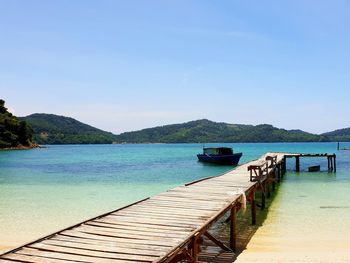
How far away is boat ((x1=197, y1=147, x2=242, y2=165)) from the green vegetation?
81379mm

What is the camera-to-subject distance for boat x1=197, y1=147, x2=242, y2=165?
54.9m

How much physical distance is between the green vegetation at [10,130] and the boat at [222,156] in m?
81.4

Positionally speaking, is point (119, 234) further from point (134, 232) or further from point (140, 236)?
point (140, 236)

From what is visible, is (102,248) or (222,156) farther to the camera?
(222,156)

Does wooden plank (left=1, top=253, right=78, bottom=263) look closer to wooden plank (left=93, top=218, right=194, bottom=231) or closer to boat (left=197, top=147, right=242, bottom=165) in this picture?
wooden plank (left=93, top=218, right=194, bottom=231)

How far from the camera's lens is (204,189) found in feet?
53.3

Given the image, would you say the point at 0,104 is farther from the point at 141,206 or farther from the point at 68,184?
the point at 141,206

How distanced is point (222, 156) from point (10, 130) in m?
88.1

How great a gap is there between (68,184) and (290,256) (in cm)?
2561

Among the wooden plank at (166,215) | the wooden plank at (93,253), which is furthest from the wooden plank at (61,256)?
the wooden plank at (166,215)

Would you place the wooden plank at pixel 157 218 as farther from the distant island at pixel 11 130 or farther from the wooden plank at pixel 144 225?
the distant island at pixel 11 130

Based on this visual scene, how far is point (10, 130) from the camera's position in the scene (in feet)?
403

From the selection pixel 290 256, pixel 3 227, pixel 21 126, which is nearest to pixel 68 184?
pixel 3 227

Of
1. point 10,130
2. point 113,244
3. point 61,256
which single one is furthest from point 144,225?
point 10,130
